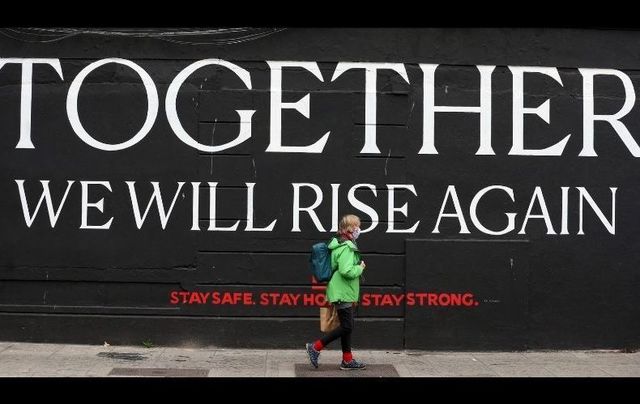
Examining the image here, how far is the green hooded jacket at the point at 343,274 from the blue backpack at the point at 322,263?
59 mm

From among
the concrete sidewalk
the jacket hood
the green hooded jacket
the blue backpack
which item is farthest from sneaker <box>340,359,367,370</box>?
the jacket hood

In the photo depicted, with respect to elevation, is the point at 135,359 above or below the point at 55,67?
below

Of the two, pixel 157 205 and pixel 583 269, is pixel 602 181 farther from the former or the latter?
pixel 157 205

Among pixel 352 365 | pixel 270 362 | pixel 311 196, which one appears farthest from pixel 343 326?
pixel 311 196

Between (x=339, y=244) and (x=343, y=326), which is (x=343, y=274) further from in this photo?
(x=343, y=326)

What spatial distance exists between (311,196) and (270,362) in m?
2.15

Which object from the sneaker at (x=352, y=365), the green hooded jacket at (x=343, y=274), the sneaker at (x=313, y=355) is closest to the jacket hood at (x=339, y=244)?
the green hooded jacket at (x=343, y=274)

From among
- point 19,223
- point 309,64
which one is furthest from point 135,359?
point 309,64

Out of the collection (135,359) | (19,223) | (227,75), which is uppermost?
(227,75)

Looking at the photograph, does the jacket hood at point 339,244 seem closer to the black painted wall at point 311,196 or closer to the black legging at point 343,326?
the black legging at point 343,326

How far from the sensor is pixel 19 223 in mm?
11320

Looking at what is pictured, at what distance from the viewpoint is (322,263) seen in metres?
9.98

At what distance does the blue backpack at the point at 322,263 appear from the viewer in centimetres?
996

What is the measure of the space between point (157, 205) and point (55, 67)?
218 centimetres
